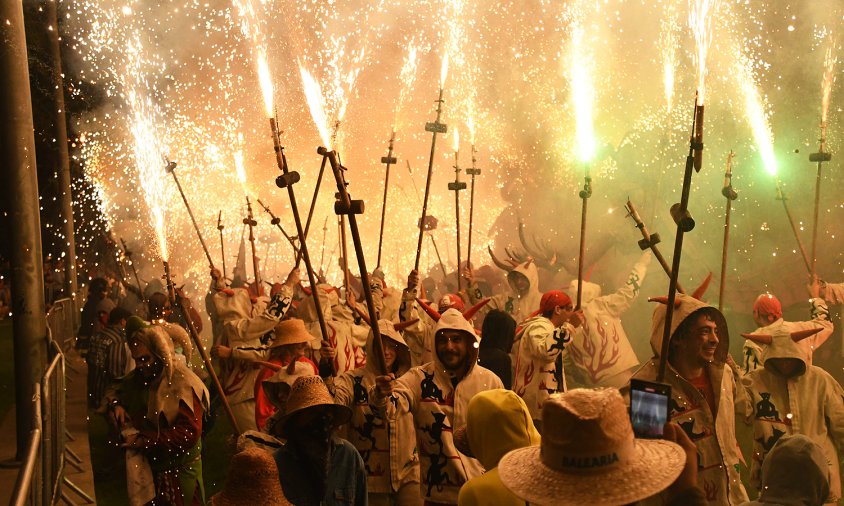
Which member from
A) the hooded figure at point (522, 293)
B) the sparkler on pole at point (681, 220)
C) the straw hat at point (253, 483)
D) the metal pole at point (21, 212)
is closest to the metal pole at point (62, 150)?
Result: the hooded figure at point (522, 293)

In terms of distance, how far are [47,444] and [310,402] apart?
2.33m

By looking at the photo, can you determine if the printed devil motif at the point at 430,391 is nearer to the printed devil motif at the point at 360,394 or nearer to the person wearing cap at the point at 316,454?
the printed devil motif at the point at 360,394

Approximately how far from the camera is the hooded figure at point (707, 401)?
5422 millimetres

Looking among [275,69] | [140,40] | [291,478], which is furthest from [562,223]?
[291,478]

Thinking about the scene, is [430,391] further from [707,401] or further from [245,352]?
[245,352]

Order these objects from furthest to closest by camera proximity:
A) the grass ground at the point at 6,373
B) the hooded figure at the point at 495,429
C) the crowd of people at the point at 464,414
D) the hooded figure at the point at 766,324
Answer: the grass ground at the point at 6,373 → the hooded figure at the point at 766,324 → the hooded figure at the point at 495,429 → the crowd of people at the point at 464,414

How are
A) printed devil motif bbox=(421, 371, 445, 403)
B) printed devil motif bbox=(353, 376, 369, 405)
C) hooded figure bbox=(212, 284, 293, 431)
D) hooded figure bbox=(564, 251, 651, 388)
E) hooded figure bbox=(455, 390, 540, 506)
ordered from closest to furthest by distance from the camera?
hooded figure bbox=(455, 390, 540, 506) → printed devil motif bbox=(421, 371, 445, 403) → printed devil motif bbox=(353, 376, 369, 405) → hooded figure bbox=(212, 284, 293, 431) → hooded figure bbox=(564, 251, 651, 388)

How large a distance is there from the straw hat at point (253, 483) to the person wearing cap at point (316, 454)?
1.11m

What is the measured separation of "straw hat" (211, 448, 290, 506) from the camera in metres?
3.06

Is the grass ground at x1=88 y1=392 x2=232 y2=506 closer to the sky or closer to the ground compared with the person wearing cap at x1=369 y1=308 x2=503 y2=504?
closer to the ground

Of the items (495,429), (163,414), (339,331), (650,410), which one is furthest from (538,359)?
(495,429)

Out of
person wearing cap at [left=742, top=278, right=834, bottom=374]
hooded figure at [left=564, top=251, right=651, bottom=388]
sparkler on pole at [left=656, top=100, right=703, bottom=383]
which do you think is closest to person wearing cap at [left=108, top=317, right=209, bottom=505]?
sparkler on pole at [left=656, top=100, right=703, bottom=383]

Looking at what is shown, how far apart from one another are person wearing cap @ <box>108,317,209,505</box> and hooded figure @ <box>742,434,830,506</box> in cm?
329

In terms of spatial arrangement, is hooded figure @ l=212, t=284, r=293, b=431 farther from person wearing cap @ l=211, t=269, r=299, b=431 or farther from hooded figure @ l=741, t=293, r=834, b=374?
hooded figure @ l=741, t=293, r=834, b=374
